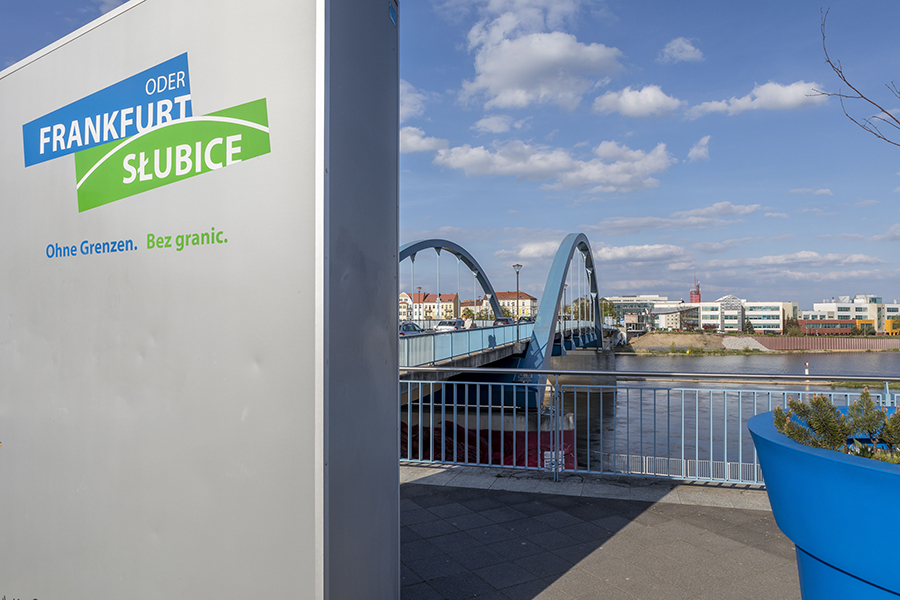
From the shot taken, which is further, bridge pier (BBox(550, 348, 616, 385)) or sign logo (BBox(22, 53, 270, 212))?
bridge pier (BBox(550, 348, 616, 385))

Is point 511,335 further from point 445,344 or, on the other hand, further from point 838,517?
point 838,517

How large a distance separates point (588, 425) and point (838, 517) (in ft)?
12.4

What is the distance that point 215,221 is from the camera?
217cm

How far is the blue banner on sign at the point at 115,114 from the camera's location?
2.29 metres

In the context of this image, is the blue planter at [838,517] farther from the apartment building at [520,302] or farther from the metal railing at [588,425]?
the apartment building at [520,302]

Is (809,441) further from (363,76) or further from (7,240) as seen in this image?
(7,240)

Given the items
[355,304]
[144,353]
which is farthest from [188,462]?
[355,304]

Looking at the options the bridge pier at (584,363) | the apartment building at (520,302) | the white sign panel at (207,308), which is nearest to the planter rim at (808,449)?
the white sign panel at (207,308)

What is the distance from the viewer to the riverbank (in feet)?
253

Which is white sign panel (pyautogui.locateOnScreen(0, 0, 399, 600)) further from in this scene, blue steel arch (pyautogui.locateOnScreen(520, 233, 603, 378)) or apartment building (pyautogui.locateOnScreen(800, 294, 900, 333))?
apartment building (pyautogui.locateOnScreen(800, 294, 900, 333))

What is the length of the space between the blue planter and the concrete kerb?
9.06 ft

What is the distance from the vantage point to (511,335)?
2553 cm

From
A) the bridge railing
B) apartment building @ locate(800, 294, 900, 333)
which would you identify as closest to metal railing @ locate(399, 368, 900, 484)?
the bridge railing

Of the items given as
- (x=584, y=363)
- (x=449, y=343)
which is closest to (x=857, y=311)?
(x=584, y=363)
